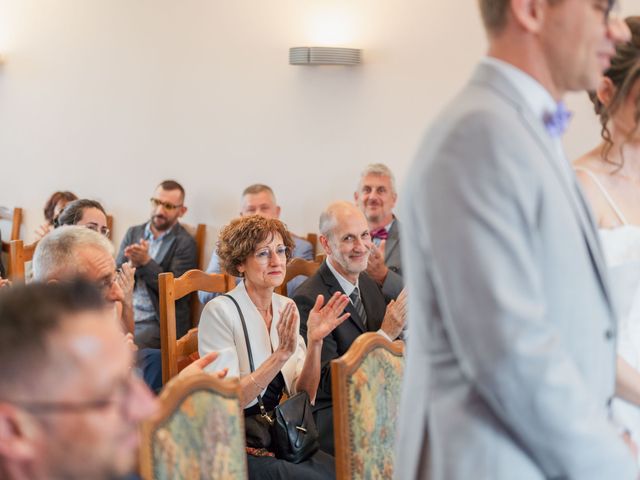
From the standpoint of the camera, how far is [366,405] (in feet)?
7.19

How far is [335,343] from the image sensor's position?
3445mm

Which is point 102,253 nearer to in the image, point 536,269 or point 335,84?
point 536,269

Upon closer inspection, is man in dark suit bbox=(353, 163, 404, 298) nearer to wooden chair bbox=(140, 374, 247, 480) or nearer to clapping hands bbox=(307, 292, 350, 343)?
clapping hands bbox=(307, 292, 350, 343)

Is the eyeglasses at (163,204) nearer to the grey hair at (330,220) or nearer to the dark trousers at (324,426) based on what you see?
the grey hair at (330,220)

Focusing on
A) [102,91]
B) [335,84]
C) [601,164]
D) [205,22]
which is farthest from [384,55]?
[601,164]

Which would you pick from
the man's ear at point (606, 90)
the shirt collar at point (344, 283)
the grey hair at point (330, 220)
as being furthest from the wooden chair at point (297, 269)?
the man's ear at point (606, 90)

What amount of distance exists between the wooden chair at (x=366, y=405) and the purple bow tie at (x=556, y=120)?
87cm

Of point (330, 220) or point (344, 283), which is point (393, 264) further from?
point (344, 283)

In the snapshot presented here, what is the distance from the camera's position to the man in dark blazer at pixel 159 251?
205 inches

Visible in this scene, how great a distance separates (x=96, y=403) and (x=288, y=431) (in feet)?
5.91

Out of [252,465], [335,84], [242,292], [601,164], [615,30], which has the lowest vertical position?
[252,465]

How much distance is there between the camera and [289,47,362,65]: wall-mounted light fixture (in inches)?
211

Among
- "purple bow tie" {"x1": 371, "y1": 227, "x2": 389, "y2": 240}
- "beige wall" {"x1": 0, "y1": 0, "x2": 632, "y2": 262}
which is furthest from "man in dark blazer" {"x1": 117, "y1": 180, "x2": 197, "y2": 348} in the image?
"purple bow tie" {"x1": 371, "y1": 227, "x2": 389, "y2": 240}

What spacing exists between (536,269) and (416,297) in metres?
0.18
